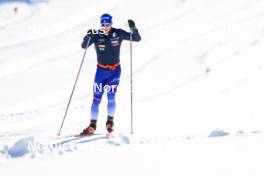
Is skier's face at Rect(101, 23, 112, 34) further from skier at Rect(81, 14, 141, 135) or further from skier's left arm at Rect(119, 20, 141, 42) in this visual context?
skier's left arm at Rect(119, 20, 141, 42)

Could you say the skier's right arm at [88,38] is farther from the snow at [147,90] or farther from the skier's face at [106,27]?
the snow at [147,90]

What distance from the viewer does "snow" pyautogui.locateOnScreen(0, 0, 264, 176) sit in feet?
21.2

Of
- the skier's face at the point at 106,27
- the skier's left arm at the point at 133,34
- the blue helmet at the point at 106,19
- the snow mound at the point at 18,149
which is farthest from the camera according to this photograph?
the skier's left arm at the point at 133,34

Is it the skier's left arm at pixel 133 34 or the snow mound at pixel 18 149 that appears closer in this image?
the snow mound at pixel 18 149

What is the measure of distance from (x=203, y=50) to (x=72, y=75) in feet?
12.5

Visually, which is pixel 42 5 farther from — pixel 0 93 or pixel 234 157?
pixel 234 157

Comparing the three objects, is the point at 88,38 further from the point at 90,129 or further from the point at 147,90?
the point at 147,90

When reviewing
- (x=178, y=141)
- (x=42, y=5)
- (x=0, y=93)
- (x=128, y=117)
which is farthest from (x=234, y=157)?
(x=42, y=5)

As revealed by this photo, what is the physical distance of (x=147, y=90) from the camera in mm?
13367

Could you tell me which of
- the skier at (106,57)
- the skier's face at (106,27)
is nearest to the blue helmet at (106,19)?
Result: the skier's face at (106,27)

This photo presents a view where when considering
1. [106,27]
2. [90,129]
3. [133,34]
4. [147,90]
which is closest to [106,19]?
[106,27]

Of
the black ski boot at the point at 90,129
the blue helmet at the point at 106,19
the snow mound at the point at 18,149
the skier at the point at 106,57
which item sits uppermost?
the blue helmet at the point at 106,19

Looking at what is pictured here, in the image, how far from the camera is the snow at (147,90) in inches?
254

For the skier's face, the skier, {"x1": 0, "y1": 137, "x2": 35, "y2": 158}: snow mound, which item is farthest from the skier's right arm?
{"x1": 0, "y1": 137, "x2": 35, "y2": 158}: snow mound
